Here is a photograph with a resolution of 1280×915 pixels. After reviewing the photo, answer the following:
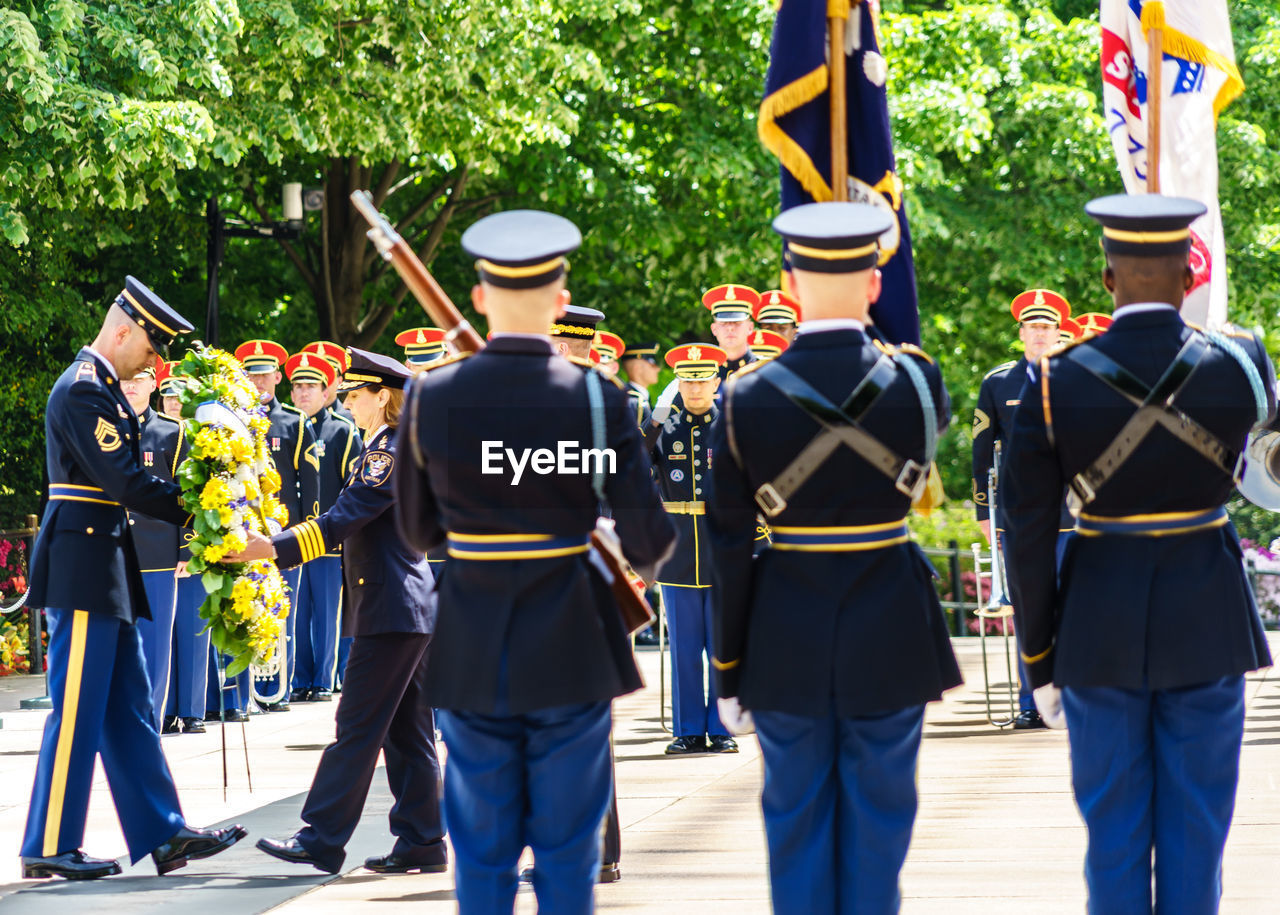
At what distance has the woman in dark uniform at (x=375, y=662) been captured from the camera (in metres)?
6.86

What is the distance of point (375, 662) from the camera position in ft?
22.7

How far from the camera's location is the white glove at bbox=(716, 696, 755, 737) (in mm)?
4852

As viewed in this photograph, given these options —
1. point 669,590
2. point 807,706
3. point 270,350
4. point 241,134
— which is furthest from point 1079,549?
point 241,134

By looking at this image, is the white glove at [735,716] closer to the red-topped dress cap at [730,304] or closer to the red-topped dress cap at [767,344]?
the red-topped dress cap at [767,344]

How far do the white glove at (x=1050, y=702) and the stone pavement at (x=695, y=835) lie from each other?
4.24 ft

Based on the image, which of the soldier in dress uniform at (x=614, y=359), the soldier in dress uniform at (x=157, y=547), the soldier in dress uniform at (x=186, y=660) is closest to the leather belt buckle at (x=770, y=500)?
the soldier in dress uniform at (x=614, y=359)

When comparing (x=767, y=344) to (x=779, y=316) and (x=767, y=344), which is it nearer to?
(x=767, y=344)

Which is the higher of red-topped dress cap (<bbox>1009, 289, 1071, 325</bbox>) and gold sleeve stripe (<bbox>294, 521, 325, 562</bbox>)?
red-topped dress cap (<bbox>1009, 289, 1071, 325</bbox>)

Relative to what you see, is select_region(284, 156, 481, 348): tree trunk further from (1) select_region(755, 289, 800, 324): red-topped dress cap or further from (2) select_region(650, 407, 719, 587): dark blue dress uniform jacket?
(2) select_region(650, 407, 719, 587): dark blue dress uniform jacket

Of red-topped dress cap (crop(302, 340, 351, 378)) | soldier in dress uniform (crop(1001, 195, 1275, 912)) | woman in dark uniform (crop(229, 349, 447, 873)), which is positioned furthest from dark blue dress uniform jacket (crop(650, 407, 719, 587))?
soldier in dress uniform (crop(1001, 195, 1275, 912))

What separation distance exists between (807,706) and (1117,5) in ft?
12.4

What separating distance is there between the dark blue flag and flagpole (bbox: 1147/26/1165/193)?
828 millimetres

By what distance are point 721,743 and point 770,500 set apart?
585cm

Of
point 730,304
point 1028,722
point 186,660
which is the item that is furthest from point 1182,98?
point 186,660
